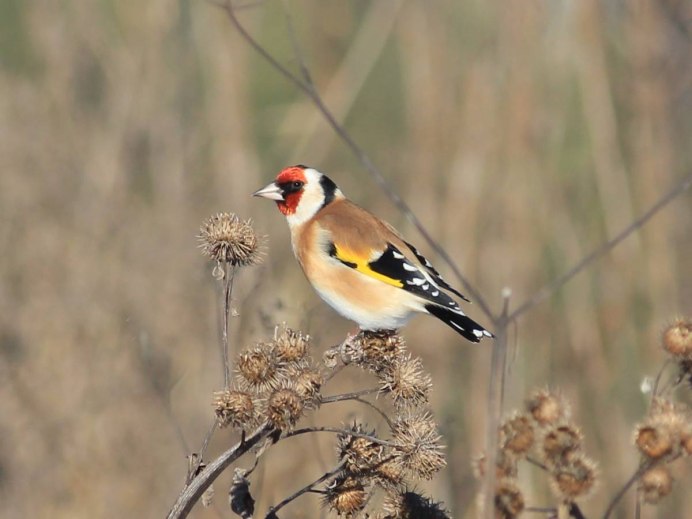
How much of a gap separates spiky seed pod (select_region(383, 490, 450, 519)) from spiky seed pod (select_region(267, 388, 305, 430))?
355mm

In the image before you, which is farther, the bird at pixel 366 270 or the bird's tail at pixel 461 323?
the bird at pixel 366 270

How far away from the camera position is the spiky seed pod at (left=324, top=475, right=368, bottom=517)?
8.09 ft

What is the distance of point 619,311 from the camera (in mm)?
5445

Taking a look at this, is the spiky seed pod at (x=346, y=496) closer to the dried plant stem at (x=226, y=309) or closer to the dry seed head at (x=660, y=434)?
the dried plant stem at (x=226, y=309)

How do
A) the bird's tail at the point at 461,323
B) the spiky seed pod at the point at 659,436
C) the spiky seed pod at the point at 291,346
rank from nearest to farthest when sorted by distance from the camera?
the spiky seed pod at the point at 291,346
the spiky seed pod at the point at 659,436
the bird's tail at the point at 461,323

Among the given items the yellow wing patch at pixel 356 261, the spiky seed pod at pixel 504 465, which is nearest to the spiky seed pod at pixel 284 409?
the spiky seed pod at pixel 504 465

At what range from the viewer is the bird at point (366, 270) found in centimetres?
378

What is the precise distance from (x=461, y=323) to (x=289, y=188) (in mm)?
1071

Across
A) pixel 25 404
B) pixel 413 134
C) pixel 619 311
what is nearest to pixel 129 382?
pixel 25 404

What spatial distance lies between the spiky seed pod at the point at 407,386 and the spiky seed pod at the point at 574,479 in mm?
429

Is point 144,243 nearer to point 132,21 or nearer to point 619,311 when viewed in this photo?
point 132,21

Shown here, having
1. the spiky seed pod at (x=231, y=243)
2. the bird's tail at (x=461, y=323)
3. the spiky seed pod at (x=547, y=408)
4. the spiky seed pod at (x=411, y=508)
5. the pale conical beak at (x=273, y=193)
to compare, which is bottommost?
the spiky seed pod at (x=411, y=508)

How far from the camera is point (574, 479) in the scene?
9.05 feet

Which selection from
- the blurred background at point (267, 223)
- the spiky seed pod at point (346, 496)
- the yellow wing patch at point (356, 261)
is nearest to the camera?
the spiky seed pod at point (346, 496)
